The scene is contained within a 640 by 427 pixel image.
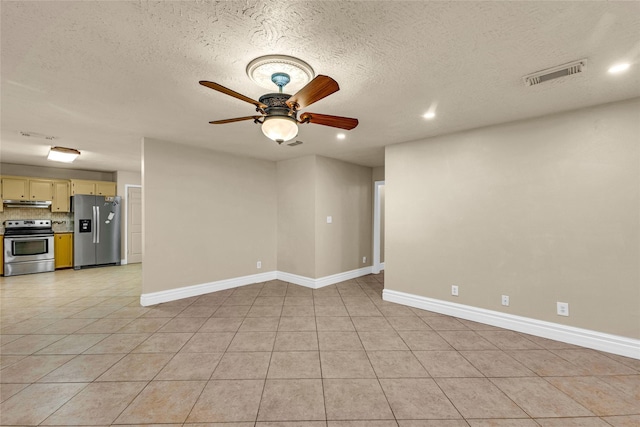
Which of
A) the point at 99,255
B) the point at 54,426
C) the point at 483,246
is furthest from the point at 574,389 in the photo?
the point at 99,255

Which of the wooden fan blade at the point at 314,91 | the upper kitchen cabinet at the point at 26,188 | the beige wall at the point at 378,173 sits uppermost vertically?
the beige wall at the point at 378,173

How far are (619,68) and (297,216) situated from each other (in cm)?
441

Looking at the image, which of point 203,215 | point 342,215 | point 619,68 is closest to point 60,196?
point 203,215

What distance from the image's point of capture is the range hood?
6062mm

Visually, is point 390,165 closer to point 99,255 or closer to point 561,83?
point 561,83

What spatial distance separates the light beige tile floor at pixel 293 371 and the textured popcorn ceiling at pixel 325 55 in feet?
8.10

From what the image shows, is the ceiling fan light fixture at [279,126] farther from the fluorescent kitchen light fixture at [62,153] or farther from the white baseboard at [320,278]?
the fluorescent kitchen light fixture at [62,153]

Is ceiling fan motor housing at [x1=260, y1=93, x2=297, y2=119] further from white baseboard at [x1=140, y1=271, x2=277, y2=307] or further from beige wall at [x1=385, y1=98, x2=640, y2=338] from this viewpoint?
white baseboard at [x1=140, y1=271, x2=277, y2=307]

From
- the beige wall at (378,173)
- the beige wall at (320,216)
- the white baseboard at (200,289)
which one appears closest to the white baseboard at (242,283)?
the white baseboard at (200,289)

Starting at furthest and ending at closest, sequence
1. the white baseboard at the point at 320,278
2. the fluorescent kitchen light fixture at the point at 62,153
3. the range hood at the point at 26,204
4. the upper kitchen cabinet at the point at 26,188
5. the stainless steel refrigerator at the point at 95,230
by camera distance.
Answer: the stainless steel refrigerator at the point at 95,230
the range hood at the point at 26,204
the upper kitchen cabinet at the point at 26,188
the white baseboard at the point at 320,278
the fluorescent kitchen light fixture at the point at 62,153

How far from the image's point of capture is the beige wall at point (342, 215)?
16.8 feet

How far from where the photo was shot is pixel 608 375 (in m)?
2.32

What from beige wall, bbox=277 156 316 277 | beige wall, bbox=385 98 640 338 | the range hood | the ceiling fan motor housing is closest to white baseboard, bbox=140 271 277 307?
beige wall, bbox=277 156 316 277

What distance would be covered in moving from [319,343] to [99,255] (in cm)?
685
